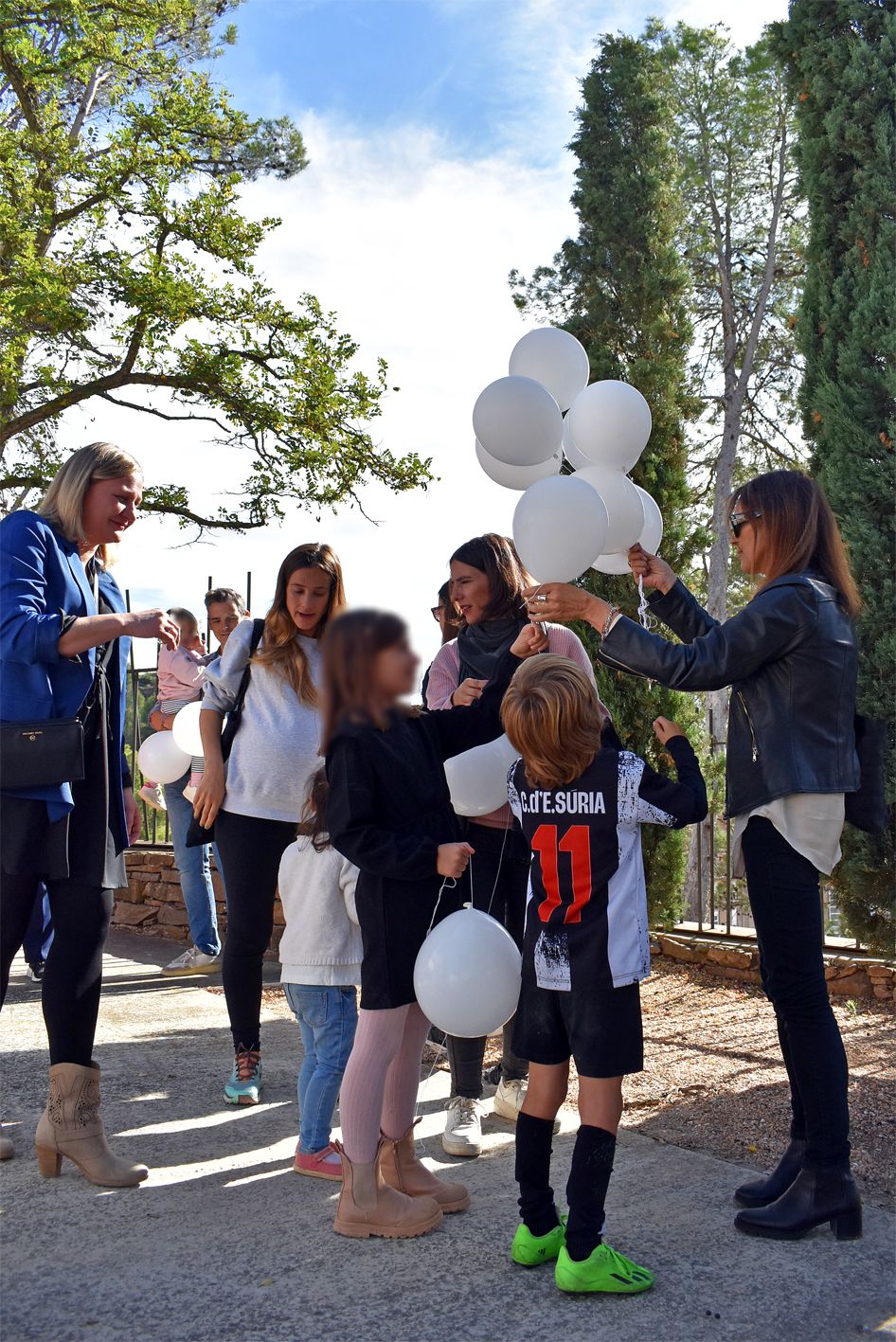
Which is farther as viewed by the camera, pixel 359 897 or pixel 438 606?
pixel 438 606

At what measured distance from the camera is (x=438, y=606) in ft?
11.8

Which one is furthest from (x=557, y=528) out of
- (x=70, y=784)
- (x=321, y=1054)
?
(x=321, y=1054)

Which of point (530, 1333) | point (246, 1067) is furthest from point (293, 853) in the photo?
point (530, 1333)

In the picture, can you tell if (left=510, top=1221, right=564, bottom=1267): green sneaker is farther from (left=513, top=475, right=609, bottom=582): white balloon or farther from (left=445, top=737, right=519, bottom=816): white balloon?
(left=513, top=475, right=609, bottom=582): white balloon

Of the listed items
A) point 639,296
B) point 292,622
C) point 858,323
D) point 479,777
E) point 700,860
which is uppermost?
point 639,296

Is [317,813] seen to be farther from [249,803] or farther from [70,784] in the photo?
[249,803]

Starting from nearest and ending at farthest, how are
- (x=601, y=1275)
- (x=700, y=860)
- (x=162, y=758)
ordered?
(x=601, y=1275) → (x=162, y=758) → (x=700, y=860)

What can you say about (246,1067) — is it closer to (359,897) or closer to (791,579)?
(359,897)

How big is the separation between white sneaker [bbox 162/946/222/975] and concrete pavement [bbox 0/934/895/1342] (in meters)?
2.37

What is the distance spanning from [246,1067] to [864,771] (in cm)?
Result: 211

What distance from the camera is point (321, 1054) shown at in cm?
274

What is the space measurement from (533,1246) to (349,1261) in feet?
1.26

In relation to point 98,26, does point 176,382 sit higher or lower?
lower

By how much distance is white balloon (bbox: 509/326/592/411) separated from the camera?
3.42 m
